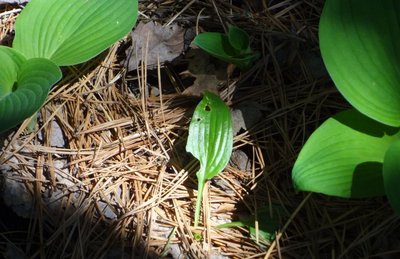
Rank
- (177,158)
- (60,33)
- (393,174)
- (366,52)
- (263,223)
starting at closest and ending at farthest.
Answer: (393,174) → (366,52) → (263,223) → (177,158) → (60,33)

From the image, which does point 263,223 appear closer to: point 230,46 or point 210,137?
point 210,137

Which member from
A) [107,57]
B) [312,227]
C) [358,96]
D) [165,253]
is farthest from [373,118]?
[107,57]

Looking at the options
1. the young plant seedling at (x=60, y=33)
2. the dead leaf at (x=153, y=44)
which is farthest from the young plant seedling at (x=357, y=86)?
the young plant seedling at (x=60, y=33)

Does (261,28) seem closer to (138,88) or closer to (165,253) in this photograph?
(138,88)

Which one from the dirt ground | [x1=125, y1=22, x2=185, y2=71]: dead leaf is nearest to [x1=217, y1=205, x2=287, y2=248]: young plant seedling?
the dirt ground

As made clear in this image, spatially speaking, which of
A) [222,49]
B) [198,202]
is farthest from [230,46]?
[198,202]

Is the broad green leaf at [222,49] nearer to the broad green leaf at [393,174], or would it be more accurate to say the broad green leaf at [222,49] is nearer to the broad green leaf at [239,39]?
the broad green leaf at [239,39]

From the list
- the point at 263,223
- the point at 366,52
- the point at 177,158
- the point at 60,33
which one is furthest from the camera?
the point at 60,33
